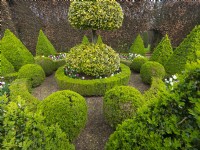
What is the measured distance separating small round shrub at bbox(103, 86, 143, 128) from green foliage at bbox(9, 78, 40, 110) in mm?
1863

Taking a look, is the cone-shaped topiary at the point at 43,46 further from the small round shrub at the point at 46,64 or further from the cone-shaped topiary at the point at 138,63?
the cone-shaped topiary at the point at 138,63

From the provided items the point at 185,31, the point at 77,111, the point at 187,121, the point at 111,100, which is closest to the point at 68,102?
the point at 77,111

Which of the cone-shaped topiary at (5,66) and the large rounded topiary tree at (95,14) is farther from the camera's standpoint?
the cone-shaped topiary at (5,66)

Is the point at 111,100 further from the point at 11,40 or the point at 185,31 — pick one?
the point at 185,31

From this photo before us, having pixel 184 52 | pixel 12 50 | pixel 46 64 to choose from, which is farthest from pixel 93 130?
pixel 12 50

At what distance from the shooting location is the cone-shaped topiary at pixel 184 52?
661 centimetres

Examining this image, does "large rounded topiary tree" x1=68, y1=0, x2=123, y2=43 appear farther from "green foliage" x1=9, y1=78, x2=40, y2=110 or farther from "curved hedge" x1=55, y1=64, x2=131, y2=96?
"green foliage" x1=9, y1=78, x2=40, y2=110

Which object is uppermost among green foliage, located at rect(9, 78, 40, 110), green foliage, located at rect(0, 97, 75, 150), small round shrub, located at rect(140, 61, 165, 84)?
green foliage, located at rect(0, 97, 75, 150)

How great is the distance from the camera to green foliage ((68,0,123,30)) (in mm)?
6281

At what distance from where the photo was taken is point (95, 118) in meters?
5.09

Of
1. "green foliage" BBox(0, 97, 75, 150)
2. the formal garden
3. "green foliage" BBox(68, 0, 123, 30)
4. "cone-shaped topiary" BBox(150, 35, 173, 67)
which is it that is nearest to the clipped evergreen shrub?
the formal garden

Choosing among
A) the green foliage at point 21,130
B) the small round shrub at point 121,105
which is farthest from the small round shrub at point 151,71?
the green foliage at point 21,130

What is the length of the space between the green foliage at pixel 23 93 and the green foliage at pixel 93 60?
5.73ft

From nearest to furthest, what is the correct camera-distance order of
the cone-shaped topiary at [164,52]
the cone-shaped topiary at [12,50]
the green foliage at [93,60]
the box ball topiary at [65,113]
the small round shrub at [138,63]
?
the box ball topiary at [65,113] < the green foliage at [93,60] < the cone-shaped topiary at [12,50] < the cone-shaped topiary at [164,52] < the small round shrub at [138,63]
